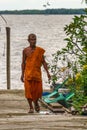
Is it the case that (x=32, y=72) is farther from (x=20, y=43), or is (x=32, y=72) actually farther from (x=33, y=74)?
(x=20, y=43)

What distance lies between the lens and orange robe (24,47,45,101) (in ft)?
35.8

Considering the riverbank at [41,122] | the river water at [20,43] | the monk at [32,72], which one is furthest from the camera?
the river water at [20,43]

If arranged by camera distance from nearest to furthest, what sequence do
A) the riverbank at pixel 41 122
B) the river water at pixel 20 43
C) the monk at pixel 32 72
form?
the riverbank at pixel 41 122 < the monk at pixel 32 72 < the river water at pixel 20 43

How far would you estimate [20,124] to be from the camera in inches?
330

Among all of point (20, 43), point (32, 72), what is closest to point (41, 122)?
point (32, 72)

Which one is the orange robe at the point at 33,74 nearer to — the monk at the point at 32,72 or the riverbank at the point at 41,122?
the monk at the point at 32,72

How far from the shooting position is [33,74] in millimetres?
10930

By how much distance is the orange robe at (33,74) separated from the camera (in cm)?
1091

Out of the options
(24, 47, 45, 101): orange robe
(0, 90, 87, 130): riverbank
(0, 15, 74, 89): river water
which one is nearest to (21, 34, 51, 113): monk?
(24, 47, 45, 101): orange robe

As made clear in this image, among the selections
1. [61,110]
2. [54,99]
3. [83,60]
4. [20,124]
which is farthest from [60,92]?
[20,124]

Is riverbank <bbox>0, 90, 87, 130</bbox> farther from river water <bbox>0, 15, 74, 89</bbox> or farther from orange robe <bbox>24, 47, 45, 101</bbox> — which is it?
river water <bbox>0, 15, 74, 89</bbox>

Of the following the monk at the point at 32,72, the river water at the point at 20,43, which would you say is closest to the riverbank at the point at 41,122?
the monk at the point at 32,72

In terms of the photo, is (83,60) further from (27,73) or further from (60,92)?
(60,92)

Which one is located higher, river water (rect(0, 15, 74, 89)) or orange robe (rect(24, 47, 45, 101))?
orange robe (rect(24, 47, 45, 101))
